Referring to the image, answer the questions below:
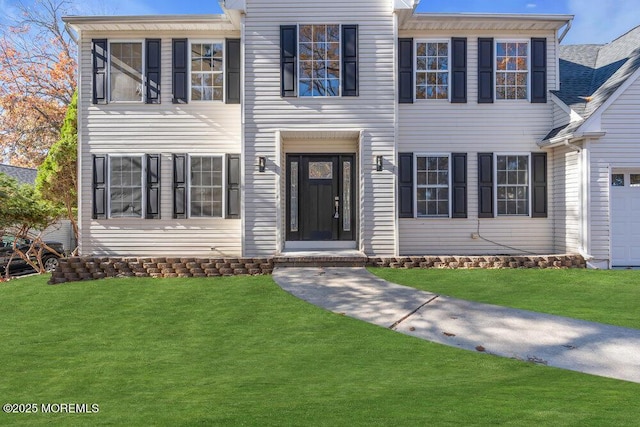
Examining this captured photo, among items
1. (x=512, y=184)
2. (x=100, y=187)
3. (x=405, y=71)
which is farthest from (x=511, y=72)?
(x=100, y=187)

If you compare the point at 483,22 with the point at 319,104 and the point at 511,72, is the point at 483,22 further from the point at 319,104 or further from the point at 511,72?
the point at 319,104

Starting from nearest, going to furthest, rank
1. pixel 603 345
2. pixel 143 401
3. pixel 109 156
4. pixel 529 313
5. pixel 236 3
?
pixel 143 401 → pixel 603 345 → pixel 529 313 → pixel 236 3 → pixel 109 156

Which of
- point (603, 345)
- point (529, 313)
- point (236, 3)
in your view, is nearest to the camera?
point (603, 345)

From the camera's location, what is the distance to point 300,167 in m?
10.8

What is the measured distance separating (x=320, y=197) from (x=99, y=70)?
257 inches

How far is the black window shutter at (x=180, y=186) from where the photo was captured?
1045 centimetres

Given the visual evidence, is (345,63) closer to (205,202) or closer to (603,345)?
(205,202)

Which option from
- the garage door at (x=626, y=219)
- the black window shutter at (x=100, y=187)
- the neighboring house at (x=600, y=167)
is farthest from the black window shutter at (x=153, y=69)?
the garage door at (x=626, y=219)

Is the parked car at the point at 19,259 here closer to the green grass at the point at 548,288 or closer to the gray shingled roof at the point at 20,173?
the gray shingled roof at the point at 20,173

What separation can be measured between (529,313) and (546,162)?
5.91m

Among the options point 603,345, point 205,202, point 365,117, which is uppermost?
point 365,117

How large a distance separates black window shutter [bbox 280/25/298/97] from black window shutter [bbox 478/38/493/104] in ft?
15.7

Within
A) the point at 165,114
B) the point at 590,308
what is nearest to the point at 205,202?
the point at 165,114

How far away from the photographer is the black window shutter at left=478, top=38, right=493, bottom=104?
10578 millimetres
